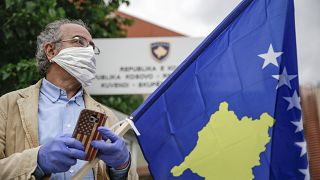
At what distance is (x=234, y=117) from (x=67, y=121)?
0.79 metres

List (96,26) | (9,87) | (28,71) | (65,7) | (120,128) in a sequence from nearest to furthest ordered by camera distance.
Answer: (120,128)
(28,71)
(9,87)
(65,7)
(96,26)

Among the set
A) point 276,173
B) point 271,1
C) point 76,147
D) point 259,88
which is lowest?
point 276,173

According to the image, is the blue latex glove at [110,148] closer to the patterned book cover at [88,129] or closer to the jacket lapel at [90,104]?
the patterned book cover at [88,129]

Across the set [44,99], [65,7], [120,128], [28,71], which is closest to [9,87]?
[28,71]

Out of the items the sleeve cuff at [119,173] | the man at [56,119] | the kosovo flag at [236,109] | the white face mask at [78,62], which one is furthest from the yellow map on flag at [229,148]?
the white face mask at [78,62]

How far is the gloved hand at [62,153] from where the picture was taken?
2.24 m

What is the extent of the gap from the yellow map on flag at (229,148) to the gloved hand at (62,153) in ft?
1.85

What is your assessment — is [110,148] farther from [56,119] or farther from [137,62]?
[137,62]

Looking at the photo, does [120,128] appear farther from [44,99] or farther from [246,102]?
[246,102]

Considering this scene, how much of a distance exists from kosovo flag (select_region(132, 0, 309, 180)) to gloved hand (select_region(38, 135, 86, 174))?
17.6 inches

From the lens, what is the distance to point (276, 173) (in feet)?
8.43

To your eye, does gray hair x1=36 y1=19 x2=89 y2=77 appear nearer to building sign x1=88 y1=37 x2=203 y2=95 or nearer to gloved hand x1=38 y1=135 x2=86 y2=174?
gloved hand x1=38 y1=135 x2=86 y2=174

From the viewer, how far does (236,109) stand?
8.74 feet

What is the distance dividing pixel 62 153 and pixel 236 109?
89 cm
